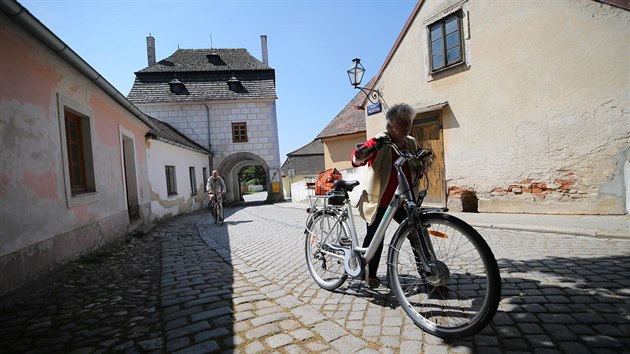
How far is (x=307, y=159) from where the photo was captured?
114 feet

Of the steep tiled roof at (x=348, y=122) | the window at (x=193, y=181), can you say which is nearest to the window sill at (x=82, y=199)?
the window at (x=193, y=181)

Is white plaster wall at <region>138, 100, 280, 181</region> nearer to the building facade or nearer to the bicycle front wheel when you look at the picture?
the building facade

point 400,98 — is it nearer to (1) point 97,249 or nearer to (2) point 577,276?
(2) point 577,276

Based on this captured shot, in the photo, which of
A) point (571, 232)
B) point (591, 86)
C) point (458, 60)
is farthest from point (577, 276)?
point (458, 60)

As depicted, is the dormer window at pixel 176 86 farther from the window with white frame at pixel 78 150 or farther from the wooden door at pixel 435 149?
the wooden door at pixel 435 149

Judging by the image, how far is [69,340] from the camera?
94.8 inches

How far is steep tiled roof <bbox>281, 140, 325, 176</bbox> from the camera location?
1337 inches

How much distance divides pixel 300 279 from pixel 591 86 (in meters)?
6.63

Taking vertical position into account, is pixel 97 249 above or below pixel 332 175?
below

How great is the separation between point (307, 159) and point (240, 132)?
13.9 m

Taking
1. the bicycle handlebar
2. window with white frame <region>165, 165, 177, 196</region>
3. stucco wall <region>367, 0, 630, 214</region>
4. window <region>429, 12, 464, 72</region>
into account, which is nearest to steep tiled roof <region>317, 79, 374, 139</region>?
window <region>429, 12, 464, 72</region>

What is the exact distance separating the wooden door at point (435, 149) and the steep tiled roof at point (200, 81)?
14112 mm

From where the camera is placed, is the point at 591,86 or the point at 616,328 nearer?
the point at 616,328

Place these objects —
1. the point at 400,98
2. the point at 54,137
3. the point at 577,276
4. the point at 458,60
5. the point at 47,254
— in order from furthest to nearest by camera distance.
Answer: the point at 400,98 < the point at 458,60 < the point at 54,137 < the point at 47,254 < the point at 577,276
